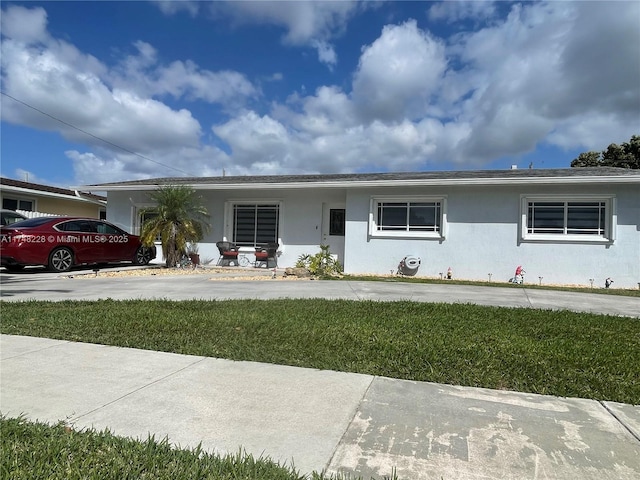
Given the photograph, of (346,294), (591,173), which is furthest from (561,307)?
(591,173)

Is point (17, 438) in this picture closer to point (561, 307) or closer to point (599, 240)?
point (561, 307)

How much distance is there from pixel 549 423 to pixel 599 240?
10489 mm

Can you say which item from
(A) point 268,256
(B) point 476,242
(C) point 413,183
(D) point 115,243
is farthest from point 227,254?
(B) point 476,242

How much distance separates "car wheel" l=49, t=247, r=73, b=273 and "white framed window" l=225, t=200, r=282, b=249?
520 centimetres

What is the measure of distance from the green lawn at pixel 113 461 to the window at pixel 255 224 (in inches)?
506

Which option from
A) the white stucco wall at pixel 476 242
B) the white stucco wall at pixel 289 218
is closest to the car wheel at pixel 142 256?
the white stucco wall at pixel 289 218

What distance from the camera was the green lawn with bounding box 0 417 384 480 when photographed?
2432 millimetres

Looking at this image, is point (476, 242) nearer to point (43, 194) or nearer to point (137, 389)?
point (137, 389)

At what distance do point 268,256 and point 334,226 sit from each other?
8.39ft

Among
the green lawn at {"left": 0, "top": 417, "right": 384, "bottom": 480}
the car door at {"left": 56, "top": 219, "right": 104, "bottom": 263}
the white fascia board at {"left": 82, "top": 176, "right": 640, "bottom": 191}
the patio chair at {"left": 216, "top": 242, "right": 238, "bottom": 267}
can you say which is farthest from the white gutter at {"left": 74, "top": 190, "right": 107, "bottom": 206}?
the green lawn at {"left": 0, "top": 417, "right": 384, "bottom": 480}

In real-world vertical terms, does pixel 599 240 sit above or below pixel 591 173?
below

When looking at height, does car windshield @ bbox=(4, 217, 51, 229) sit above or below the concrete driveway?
above

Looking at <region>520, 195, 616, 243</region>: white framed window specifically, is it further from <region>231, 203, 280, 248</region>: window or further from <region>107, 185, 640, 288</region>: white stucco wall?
<region>231, 203, 280, 248</region>: window

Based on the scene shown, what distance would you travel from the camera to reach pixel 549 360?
448 centimetres
